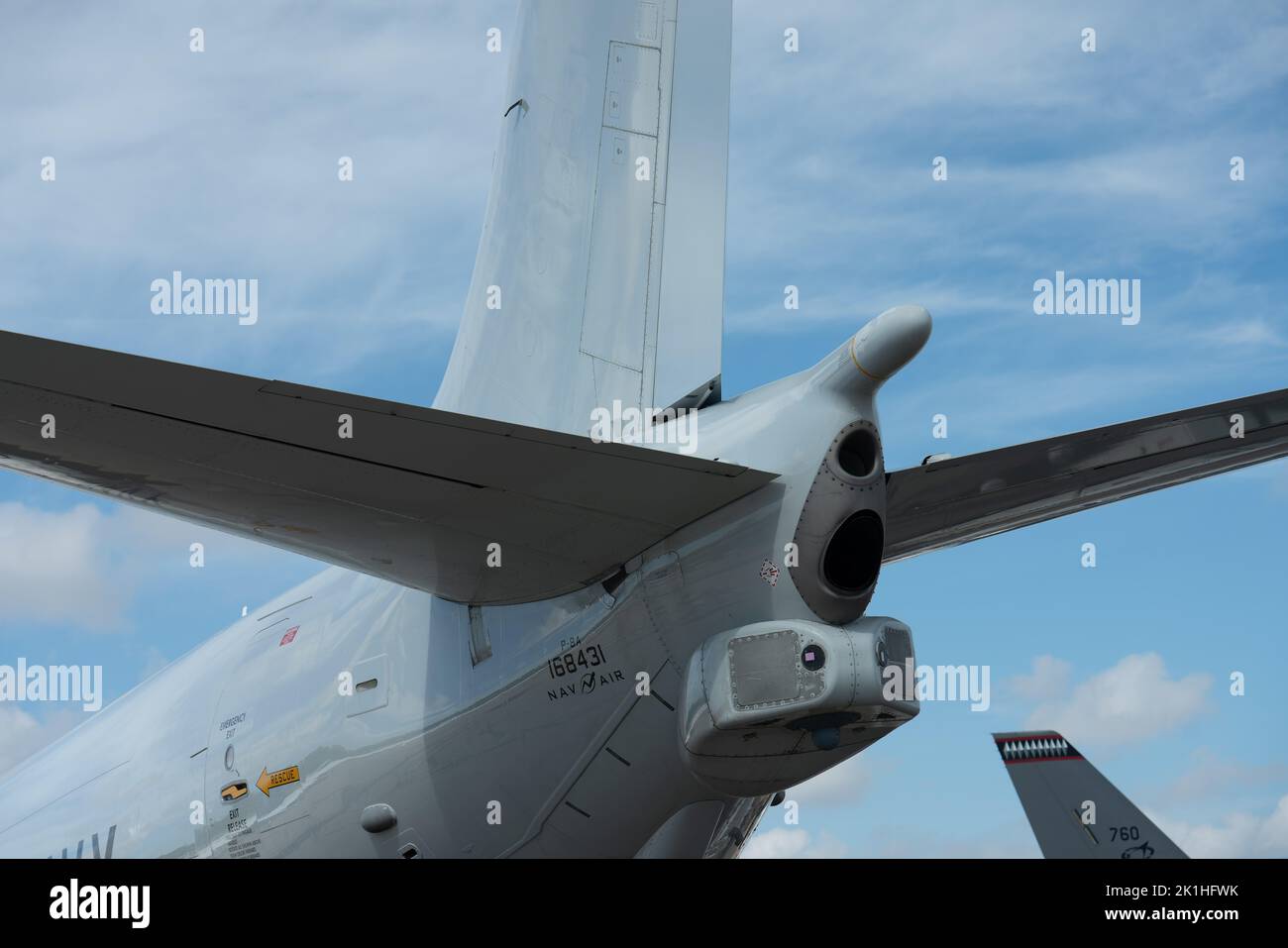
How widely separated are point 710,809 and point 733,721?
4.80 feet

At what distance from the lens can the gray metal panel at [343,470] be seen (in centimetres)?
563

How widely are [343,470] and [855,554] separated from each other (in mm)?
2708

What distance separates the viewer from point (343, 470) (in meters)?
6.29

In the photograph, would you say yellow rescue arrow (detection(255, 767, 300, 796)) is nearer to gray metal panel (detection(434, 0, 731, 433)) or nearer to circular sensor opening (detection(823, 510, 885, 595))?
gray metal panel (detection(434, 0, 731, 433))

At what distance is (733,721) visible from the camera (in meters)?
6.73

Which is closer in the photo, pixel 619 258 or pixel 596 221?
pixel 619 258

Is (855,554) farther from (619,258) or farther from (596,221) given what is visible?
(596,221)

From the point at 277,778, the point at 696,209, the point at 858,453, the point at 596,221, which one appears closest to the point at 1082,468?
the point at 858,453

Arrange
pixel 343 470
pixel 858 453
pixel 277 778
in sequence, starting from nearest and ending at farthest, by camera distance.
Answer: pixel 343 470 → pixel 858 453 → pixel 277 778
